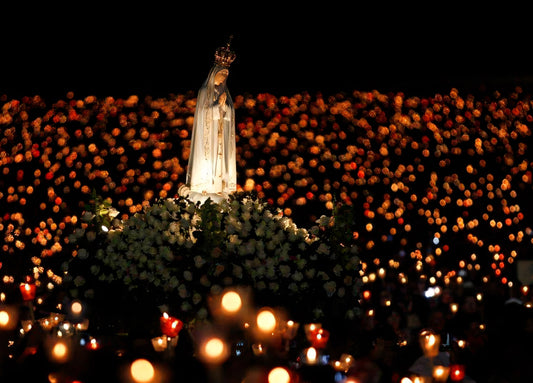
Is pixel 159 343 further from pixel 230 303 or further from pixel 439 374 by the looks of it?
pixel 439 374

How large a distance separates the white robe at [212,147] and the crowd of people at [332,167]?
10.8m

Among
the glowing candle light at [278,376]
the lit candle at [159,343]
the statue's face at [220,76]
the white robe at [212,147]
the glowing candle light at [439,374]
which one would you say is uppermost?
the statue's face at [220,76]

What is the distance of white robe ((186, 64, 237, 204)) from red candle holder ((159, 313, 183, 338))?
2.33 meters

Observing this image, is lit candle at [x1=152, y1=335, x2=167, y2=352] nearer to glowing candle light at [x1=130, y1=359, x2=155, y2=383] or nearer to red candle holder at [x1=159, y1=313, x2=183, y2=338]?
red candle holder at [x1=159, y1=313, x2=183, y2=338]

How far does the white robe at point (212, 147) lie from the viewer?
934 cm

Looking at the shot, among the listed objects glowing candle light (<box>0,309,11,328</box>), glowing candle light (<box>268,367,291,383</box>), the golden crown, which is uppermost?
the golden crown

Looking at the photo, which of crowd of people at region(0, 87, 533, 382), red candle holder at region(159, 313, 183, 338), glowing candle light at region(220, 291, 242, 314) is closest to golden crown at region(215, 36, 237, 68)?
red candle holder at region(159, 313, 183, 338)

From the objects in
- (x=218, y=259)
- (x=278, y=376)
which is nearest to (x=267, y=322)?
(x=278, y=376)

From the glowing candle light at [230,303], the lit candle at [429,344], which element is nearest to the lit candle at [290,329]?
the lit candle at [429,344]

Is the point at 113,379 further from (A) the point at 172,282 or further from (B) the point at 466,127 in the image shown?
(B) the point at 466,127

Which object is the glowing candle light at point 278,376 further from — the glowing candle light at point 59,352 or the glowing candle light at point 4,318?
the glowing candle light at point 4,318

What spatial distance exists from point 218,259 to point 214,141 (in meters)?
2.37

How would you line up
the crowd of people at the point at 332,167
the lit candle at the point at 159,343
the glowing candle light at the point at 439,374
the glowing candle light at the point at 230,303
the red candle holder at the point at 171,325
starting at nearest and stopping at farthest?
the glowing candle light at the point at 230,303, the red candle holder at the point at 171,325, the lit candle at the point at 159,343, the glowing candle light at the point at 439,374, the crowd of people at the point at 332,167

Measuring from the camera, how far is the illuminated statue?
366 inches
